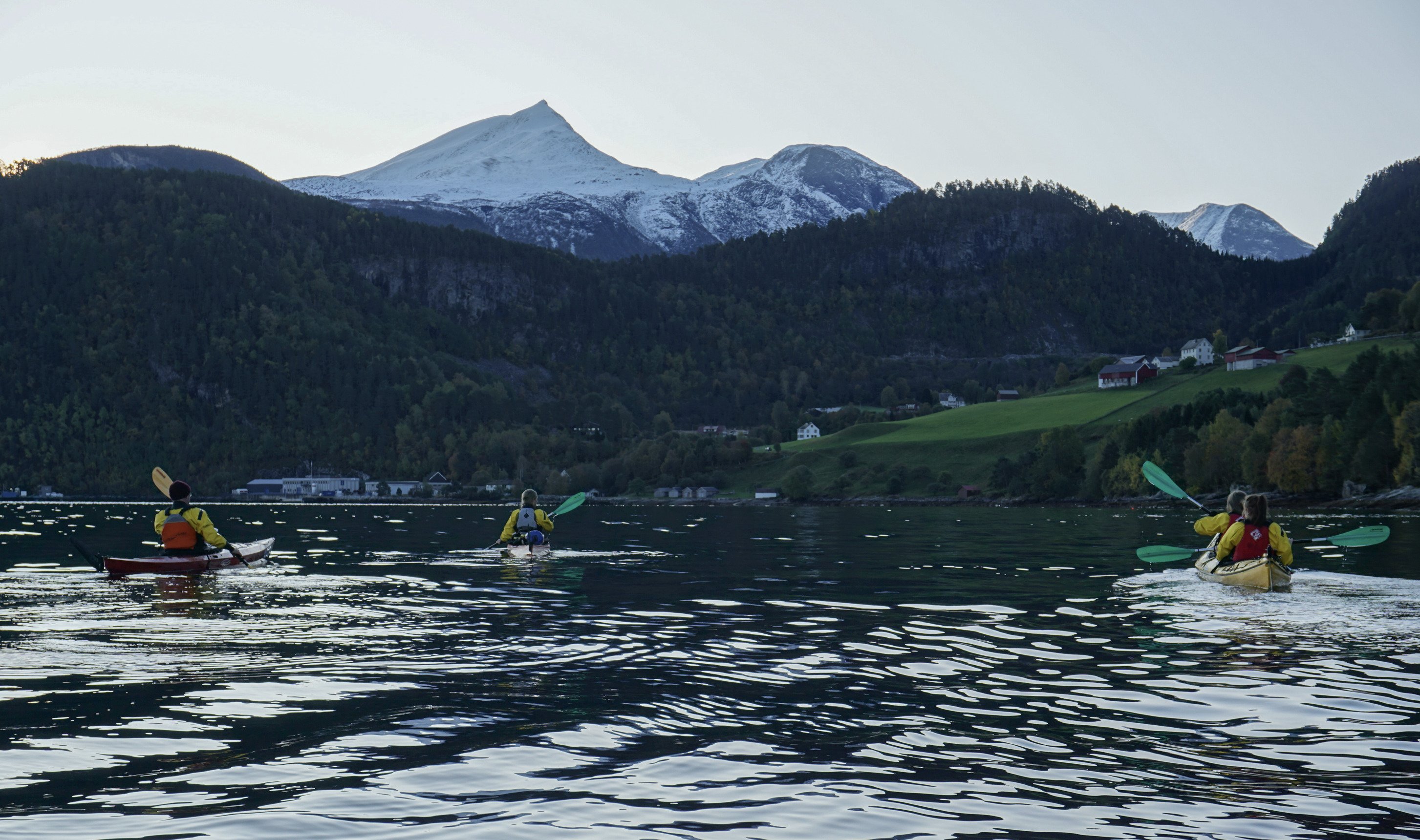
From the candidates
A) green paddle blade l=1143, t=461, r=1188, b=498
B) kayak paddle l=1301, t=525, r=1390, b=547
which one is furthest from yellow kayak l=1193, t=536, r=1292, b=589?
green paddle blade l=1143, t=461, r=1188, b=498

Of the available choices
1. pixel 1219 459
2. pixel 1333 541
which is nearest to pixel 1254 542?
pixel 1333 541

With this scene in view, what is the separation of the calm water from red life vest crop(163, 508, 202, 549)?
3.59ft

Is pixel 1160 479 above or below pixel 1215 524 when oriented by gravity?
above

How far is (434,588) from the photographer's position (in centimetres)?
3456

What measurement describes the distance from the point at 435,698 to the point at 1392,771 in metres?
11.3

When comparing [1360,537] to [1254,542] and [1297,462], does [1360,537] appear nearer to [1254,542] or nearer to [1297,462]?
[1254,542]

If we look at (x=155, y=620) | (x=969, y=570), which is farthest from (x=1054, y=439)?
(x=155, y=620)

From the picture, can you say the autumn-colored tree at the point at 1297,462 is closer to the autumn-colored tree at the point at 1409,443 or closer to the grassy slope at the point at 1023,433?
the autumn-colored tree at the point at 1409,443

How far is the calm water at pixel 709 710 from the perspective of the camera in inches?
432

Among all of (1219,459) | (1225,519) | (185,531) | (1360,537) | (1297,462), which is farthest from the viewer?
(1219,459)

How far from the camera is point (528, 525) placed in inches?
1807

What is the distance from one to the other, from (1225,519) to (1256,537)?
2672mm

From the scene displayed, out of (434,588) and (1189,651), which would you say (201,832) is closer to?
(1189,651)

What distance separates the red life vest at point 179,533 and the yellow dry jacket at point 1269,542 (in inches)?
1128
